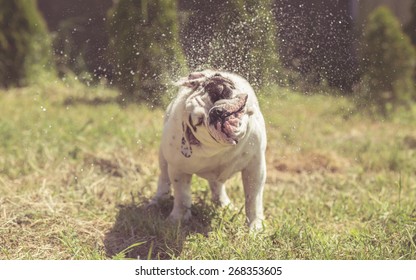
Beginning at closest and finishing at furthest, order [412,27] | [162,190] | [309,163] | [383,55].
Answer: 1. [162,190]
2. [309,163]
3. [412,27]
4. [383,55]

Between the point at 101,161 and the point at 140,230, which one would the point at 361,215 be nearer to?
the point at 140,230

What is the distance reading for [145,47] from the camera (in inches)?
187

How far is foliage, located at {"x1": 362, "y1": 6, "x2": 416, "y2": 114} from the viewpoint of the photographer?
269 inches

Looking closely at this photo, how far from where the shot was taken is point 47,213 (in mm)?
3443

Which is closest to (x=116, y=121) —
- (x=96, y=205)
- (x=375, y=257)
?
(x=96, y=205)

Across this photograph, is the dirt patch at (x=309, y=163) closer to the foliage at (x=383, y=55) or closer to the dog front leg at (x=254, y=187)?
the dog front leg at (x=254, y=187)

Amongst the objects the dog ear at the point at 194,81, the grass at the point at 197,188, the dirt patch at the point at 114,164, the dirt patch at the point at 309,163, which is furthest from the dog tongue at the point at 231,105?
the dirt patch at the point at 309,163

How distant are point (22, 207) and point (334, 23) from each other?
273 centimetres

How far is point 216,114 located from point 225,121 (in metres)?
0.05

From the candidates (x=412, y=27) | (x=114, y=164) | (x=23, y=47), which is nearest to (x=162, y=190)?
(x=114, y=164)

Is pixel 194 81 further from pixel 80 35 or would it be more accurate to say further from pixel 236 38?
pixel 80 35

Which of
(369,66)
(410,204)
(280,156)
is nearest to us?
(410,204)

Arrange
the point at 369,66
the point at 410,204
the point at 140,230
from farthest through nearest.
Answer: the point at 369,66
the point at 410,204
the point at 140,230

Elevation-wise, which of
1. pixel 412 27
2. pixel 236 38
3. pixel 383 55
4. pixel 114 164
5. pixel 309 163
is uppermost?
pixel 236 38
